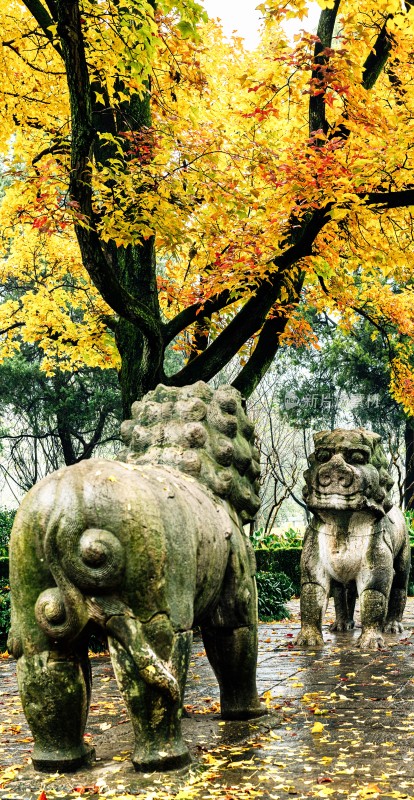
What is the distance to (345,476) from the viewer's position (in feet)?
28.2

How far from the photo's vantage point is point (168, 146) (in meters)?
9.04

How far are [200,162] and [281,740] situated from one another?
20.5 ft

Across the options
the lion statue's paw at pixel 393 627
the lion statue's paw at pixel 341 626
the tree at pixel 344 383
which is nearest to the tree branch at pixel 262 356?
the lion statue's paw at pixel 341 626

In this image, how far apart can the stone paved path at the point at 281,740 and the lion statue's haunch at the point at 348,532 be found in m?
0.49

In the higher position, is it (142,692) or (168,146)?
(168,146)

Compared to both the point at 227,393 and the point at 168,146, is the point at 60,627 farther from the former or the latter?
the point at 168,146

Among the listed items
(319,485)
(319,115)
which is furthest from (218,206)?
(319,485)

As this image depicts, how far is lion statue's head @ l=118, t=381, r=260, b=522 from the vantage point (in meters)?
5.25

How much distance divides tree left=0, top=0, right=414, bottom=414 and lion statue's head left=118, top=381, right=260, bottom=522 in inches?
115

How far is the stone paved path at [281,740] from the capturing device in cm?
402

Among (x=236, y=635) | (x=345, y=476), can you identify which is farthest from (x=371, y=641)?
(x=236, y=635)

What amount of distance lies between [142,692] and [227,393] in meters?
2.16

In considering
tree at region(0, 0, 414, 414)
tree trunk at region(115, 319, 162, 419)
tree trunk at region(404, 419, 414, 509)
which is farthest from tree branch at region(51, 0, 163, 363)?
tree trunk at region(404, 419, 414, 509)

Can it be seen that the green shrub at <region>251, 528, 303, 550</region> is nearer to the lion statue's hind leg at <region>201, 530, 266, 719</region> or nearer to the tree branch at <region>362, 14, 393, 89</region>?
the tree branch at <region>362, 14, 393, 89</region>
